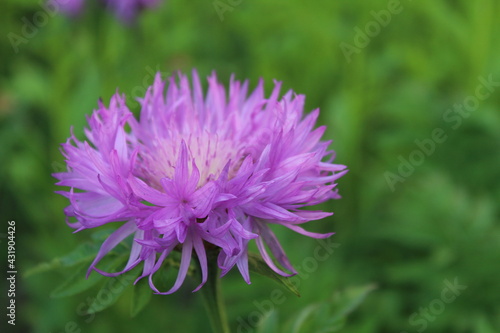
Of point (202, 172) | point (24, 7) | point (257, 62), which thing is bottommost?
point (202, 172)

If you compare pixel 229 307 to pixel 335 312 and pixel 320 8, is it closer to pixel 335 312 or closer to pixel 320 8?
pixel 335 312

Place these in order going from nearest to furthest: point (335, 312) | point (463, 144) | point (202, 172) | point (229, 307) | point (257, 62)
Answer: point (202, 172) → point (335, 312) → point (229, 307) → point (463, 144) → point (257, 62)

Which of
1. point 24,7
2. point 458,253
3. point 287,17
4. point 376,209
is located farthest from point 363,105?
point 24,7

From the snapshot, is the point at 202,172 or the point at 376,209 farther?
the point at 376,209

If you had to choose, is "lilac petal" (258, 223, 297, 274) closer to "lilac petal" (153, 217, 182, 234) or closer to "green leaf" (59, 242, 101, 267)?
"lilac petal" (153, 217, 182, 234)

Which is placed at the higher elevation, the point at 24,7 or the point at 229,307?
the point at 24,7

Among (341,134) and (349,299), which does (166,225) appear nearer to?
(349,299)

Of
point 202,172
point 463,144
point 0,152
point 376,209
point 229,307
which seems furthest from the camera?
point 0,152
